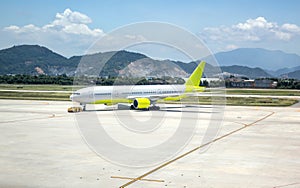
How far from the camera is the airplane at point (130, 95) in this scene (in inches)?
2056

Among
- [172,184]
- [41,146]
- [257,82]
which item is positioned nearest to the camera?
[172,184]

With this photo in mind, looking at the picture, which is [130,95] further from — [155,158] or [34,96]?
[34,96]

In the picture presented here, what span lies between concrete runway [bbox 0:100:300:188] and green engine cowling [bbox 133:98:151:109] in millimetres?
15634

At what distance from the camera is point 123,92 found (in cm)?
5509

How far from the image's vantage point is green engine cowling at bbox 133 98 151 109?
5425cm

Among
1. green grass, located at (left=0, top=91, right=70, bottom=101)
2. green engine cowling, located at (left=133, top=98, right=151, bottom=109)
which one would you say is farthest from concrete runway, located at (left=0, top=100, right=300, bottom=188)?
green grass, located at (left=0, top=91, right=70, bottom=101)

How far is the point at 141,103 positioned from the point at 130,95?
2.59 metres

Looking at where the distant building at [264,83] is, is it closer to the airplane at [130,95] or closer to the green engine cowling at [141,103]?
the airplane at [130,95]

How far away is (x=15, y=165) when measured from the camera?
69.5ft

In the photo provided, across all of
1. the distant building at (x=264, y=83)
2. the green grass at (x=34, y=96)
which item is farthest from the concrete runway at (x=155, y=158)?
the distant building at (x=264, y=83)

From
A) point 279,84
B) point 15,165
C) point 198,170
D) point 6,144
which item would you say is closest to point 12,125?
point 6,144

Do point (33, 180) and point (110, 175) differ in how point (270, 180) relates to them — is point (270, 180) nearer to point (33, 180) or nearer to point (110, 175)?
point (110, 175)

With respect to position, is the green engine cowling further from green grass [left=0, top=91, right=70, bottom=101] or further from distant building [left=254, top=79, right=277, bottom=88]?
distant building [left=254, top=79, right=277, bottom=88]

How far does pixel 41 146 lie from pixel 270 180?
1568cm
